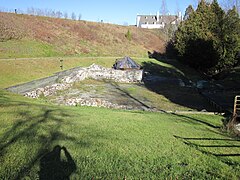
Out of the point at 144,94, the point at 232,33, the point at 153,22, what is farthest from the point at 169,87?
the point at 153,22

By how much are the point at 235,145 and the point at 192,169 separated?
2788 mm

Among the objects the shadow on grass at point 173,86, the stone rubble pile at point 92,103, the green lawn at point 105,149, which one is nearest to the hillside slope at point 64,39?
the shadow on grass at point 173,86

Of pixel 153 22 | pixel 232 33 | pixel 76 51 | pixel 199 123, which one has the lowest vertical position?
pixel 199 123

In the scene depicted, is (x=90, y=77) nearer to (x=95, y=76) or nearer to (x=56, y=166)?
(x=95, y=76)

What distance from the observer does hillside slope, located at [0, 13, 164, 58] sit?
2928 centimetres

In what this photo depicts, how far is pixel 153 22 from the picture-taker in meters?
83.3

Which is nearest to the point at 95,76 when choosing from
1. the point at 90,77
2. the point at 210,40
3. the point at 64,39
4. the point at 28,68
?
the point at 90,77

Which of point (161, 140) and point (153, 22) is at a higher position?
point (153, 22)

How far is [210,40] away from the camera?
2870 cm

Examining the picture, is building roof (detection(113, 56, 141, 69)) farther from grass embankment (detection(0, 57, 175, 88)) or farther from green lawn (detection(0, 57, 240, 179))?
green lawn (detection(0, 57, 240, 179))

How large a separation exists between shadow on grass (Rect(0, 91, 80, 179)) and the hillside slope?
→ 59.3 feet

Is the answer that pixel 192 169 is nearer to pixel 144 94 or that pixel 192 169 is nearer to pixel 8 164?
pixel 8 164

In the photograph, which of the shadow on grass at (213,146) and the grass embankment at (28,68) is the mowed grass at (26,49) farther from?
the shadow on grass at (213,146)

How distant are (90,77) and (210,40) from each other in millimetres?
13596
